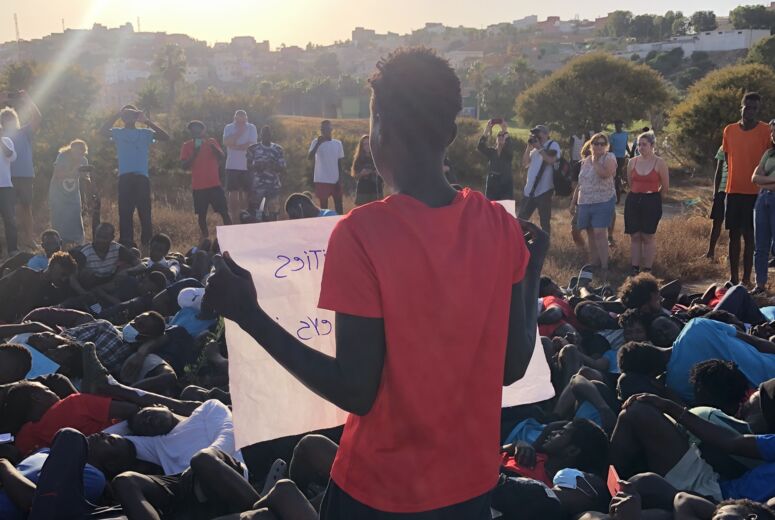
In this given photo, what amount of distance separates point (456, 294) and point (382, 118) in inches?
17.2

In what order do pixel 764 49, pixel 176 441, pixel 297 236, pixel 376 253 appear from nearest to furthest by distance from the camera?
1. pixel 376 253
2. pixel 297 236
3. pixel 176 441
4. pixel 764 49

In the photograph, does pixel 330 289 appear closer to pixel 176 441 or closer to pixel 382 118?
pixel 382 118

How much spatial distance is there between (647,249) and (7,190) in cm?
788

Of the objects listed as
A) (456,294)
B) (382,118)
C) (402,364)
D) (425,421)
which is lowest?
(425,421)

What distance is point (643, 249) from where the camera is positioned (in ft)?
29.6

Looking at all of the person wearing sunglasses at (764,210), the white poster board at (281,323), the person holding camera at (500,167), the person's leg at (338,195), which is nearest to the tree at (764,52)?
the person holding camera at (500,167)

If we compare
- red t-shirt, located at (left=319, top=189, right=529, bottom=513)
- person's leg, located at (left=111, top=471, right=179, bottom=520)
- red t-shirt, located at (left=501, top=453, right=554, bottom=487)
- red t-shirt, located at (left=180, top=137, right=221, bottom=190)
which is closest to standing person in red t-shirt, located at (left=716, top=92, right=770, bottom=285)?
red t-shirt, located at (left=501, top=453, right=554, bottom=487)

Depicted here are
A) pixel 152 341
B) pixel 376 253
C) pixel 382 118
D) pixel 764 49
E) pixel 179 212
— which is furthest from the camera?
pixel 764 49

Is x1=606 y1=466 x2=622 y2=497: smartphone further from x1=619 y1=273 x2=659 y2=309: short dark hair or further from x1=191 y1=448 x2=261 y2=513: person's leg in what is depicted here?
x1=619 y1=273 x2=659 y2=309: short dark hair

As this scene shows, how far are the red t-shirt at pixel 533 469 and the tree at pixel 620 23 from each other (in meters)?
162

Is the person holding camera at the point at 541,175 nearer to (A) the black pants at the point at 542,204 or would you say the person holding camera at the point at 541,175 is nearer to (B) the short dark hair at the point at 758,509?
(A) the black pants at the point at 542,204

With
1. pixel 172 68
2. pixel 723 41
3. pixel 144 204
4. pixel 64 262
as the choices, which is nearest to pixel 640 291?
pixel 64 262

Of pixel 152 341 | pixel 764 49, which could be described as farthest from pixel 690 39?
pixel 152 341

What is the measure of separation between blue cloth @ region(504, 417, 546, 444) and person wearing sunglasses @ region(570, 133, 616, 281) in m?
4.67
